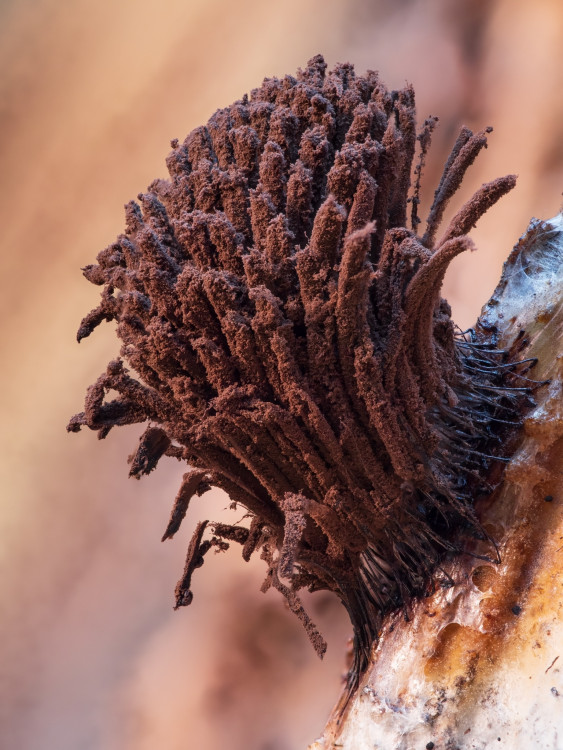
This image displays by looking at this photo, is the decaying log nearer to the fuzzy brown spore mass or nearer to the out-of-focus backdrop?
the fuzzy brown spore mass

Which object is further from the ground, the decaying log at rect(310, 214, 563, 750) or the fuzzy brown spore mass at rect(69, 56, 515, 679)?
the fuzzy brown spore mass at rect(69, 56, 515, 679)

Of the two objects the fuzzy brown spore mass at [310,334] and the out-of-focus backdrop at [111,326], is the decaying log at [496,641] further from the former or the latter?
the out-of-focus backdrop at [111,326]

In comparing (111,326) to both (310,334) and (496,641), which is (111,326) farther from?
(496,641)

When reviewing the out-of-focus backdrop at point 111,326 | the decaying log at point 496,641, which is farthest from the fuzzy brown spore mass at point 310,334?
the out-of-focus backdrop at point 111,326

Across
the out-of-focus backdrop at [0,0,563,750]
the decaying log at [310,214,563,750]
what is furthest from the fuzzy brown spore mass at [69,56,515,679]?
the out-of-focus backdrop at [0,0,563,750]

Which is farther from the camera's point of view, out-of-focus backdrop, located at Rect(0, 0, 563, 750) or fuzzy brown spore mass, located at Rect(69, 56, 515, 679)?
out-of-focus backdrop, located at Rect(0, 0, 563, 750)

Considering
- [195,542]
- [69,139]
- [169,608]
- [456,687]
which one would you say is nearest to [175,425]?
[195,542]

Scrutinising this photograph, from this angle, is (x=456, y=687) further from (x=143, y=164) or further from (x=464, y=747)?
(x=143, y=164)
